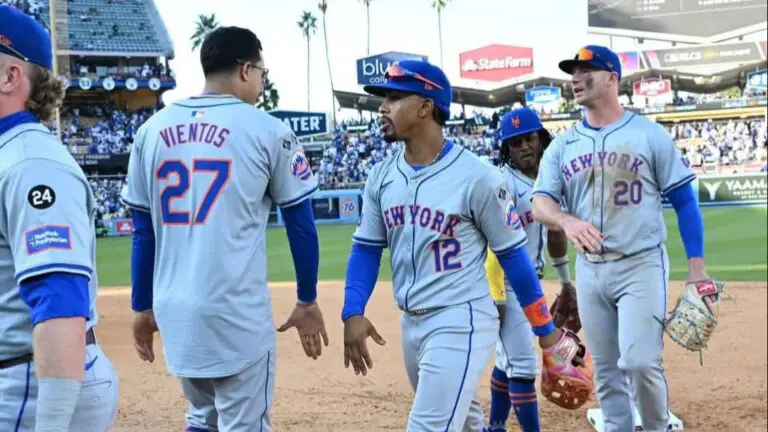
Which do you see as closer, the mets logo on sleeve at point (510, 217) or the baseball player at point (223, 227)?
the baseball player at point (223, 227)

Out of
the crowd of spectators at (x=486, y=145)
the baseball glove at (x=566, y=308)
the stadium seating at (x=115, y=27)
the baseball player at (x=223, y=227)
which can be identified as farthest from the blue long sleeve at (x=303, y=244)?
the crowd of spectators at (x=486, y=145)

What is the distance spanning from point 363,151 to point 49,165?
3289 centimetres

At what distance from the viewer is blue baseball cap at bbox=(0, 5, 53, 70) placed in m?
1.89

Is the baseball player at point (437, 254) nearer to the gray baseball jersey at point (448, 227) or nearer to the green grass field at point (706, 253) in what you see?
the gray baseball jersey at point (448, 227)

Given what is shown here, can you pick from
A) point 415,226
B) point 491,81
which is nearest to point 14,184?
point 415,226

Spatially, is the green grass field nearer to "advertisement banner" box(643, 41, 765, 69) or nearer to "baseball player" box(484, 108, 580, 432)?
"baseball player" box(484, 108, 580, 432)

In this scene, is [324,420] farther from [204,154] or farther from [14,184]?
[14,184]

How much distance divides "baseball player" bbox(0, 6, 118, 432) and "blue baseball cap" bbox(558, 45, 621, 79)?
9.45 ft

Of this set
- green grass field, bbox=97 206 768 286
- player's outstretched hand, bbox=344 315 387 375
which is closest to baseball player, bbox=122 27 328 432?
player's outstretched hand, bbox=344 315 387 375

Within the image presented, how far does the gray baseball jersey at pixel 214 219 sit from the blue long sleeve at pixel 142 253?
0.14 metres

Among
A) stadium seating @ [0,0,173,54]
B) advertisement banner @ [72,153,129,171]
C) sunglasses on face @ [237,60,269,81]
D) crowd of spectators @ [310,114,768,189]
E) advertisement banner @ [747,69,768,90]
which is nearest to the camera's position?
sunglasses on face @ [237,60,269,81]

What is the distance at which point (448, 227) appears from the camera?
3.10 m

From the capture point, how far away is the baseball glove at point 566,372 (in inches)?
132

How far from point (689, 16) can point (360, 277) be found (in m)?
38.8
